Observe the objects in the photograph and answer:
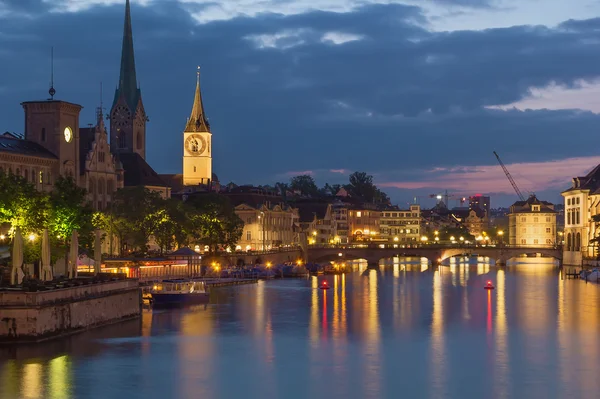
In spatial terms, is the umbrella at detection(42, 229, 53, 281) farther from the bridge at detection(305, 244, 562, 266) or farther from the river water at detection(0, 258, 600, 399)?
the bridge at detection(305, 244, 562, 266)

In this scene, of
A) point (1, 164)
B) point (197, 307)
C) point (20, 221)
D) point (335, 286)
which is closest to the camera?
point (20, 221)

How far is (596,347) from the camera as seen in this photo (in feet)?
232

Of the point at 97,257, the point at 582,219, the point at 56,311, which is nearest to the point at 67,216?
the point at 97,257

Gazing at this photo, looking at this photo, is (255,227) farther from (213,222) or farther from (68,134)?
(68,134)

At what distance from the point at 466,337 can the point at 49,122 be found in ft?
178

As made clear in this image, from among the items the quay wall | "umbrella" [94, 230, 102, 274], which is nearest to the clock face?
"umbrella" [94, 230, 102, 274]

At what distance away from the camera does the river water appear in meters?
55.9

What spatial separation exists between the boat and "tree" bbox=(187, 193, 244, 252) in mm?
30305

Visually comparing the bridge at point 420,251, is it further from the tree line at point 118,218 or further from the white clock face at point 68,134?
the white clock face at point 68,134

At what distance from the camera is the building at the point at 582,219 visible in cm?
17960

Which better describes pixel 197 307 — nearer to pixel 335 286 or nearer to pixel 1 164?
pixel 1 164

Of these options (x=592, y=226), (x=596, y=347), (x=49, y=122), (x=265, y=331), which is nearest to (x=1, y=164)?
(x=49, y=122)

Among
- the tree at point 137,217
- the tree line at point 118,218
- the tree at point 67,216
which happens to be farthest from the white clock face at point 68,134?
the tree at point 67,216

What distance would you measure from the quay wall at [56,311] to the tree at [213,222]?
2324 inches
